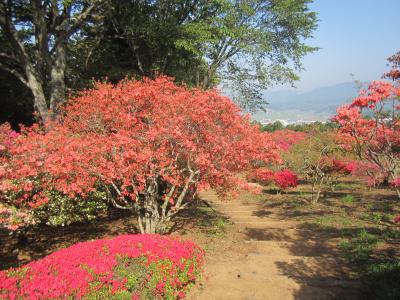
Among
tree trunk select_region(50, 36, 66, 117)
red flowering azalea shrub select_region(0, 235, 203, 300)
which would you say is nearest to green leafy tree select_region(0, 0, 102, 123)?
tree trunk select_region(50, 36, 66, 117)

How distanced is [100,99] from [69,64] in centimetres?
1315

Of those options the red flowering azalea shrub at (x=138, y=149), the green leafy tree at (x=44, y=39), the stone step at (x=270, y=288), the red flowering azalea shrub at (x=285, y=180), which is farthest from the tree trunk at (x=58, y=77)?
the red flowering azalea shrub at (x=285, y=180)

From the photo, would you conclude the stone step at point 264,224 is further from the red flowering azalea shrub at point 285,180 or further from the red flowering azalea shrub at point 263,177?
the red flowering azalea shrub at point 285,180

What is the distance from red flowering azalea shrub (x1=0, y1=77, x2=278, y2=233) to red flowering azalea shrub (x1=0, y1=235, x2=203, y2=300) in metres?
1.75

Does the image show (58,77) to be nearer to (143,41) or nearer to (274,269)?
(143,41)

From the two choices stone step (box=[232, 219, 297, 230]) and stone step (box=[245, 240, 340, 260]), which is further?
stone step (box=[232, 219, 297, 230])

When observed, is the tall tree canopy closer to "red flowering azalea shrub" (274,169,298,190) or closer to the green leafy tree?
the green leafy tree

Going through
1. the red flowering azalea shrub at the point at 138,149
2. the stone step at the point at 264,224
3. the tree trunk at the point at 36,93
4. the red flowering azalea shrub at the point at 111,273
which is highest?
the tree trunk at the point at 36,93

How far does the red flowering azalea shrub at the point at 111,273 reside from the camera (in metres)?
4.79

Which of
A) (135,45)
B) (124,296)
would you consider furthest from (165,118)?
(135,45)

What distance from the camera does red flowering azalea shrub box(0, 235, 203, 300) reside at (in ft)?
15.7

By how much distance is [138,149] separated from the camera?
26.2 ft

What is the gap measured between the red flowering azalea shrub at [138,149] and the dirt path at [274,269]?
74.9 inches

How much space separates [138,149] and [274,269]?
4137mm
